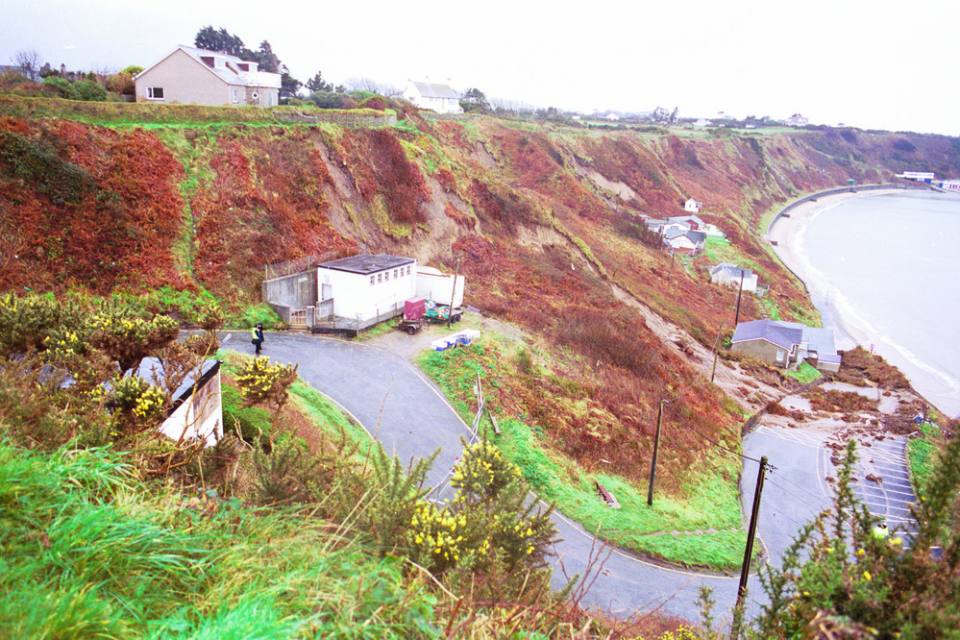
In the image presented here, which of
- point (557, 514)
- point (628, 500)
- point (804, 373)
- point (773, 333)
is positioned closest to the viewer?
point (557, 514)

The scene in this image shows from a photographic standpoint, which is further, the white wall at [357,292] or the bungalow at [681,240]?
the bungalow at [681,240]

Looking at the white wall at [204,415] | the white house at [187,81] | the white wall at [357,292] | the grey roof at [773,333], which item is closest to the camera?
the white wall at [204,415]

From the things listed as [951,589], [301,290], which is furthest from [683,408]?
[951,589]

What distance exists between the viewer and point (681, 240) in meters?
71.6

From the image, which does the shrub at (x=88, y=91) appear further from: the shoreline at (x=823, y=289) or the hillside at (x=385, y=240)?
the shoreline at (x=823, y=289)

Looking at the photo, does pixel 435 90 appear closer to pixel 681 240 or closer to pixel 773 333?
pixel 681 240

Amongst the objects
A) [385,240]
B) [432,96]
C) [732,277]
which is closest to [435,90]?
[432,96]

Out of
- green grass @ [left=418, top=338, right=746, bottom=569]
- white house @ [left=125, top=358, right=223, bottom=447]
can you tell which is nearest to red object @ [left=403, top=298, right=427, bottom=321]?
green grass @ [left=418, top=338, right=746, bottom=569]

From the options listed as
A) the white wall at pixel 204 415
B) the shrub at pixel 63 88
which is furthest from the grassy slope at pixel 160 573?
the shrub at pixel 63 88

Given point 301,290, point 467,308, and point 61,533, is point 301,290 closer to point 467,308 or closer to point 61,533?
point 467,308

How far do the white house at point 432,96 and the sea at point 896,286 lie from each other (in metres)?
55.8

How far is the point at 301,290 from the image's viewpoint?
92.4ft

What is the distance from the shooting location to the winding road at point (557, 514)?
16125mm

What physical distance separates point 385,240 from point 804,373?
30.1 meters
